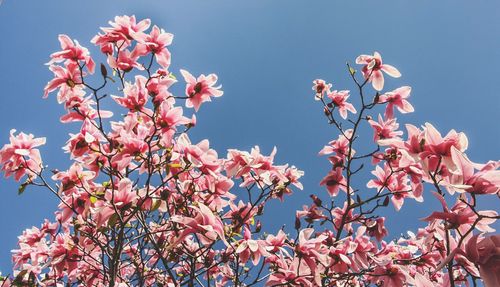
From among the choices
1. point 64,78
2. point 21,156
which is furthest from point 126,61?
point 21,156

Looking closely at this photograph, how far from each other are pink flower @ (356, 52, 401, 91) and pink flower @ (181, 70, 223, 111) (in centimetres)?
121

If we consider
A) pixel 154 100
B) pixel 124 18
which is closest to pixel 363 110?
pixel 154 100

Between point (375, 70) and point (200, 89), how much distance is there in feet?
4.64

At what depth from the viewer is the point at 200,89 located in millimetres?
2504

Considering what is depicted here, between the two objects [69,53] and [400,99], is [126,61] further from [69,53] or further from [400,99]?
[400,99]

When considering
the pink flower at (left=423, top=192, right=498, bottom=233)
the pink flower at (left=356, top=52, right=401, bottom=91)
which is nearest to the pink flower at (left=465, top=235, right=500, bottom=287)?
the pink flower at (left=423, top=192, right=498, bottom=233)

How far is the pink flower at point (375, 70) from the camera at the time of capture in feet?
9.02

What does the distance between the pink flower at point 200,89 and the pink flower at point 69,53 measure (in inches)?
25.9

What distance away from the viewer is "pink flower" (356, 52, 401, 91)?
2.75 meters

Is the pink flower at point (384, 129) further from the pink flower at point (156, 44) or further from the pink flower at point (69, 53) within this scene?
the pink flower at point (69, 53)

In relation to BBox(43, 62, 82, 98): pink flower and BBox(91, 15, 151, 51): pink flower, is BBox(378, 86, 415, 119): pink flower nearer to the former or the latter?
BBox(91, 15, 151, 51): pink flower

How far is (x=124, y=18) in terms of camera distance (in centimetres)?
227

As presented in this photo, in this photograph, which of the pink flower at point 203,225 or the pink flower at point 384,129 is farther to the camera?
the pink flower at point 384,129

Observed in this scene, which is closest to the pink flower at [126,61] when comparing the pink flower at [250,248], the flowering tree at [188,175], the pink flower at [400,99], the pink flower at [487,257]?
the flowering tree at [188,175]
